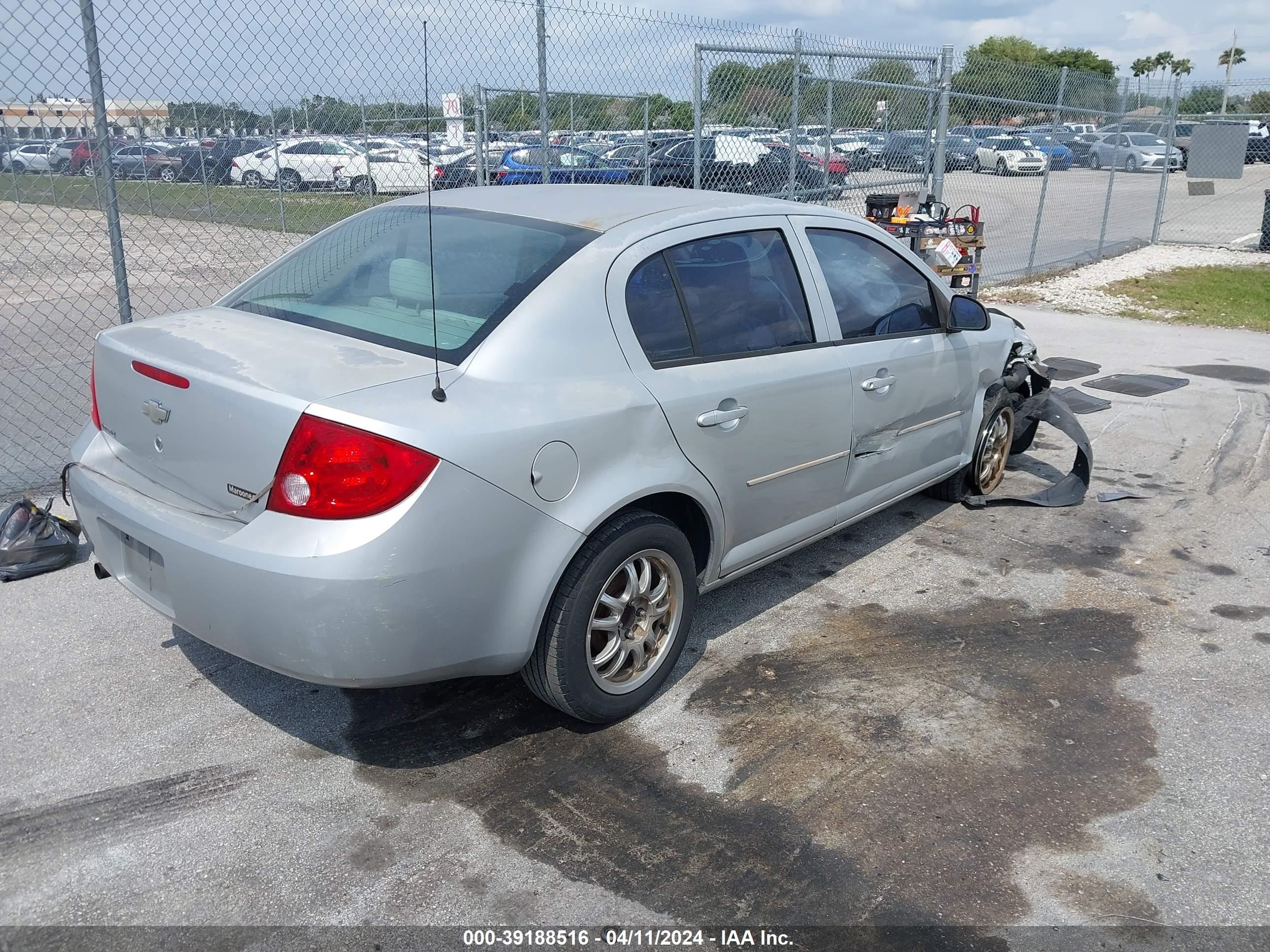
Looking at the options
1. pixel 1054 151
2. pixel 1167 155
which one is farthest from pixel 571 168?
pixel 1167 155

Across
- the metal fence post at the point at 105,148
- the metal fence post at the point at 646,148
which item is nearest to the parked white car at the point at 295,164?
the metal fence post at the point at 646,148

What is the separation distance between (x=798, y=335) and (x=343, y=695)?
2.16 metres

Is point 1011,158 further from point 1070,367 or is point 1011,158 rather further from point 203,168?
point 203,168

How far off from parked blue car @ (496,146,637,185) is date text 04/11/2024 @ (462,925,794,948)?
25.3 feet

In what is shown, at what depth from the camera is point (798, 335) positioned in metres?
4.04

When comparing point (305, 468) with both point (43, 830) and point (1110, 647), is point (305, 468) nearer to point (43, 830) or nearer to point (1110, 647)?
point (43, 830)

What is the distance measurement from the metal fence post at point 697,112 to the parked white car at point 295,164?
9.81 feet

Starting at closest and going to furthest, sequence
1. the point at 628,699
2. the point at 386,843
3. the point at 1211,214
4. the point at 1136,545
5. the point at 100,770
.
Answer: the point at 386,843 < the point at 100,770 < the point at 628,699 < the point at 1136,545 < the point at 1211,214

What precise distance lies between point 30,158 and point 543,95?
358 centimetres

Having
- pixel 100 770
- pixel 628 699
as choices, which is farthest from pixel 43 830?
pixel 628 699

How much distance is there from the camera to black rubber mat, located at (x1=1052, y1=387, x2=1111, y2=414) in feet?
25.6

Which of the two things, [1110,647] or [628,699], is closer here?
[628,699]

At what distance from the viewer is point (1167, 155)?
17.0 meters

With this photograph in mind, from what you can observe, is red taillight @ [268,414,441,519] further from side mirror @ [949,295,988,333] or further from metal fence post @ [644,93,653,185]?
metal fence post @ [644,93,653,185]
